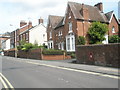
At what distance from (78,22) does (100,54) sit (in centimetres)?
1732

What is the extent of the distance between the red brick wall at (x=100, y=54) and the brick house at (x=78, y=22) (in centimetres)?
1321

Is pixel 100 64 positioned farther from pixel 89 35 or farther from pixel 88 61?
pixel 89 35

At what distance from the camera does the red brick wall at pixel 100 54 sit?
15.0 metres

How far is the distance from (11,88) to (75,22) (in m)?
26.7

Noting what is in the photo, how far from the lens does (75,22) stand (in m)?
33.5

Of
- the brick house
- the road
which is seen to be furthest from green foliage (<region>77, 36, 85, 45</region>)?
the road

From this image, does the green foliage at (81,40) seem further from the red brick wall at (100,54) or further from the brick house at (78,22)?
the red brick wall at (100,54)

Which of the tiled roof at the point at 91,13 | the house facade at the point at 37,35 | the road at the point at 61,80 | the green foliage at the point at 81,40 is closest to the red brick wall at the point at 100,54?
the road at the point at 61,80

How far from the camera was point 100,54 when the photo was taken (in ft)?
55.6

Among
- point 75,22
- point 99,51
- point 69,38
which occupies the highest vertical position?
point 75,22

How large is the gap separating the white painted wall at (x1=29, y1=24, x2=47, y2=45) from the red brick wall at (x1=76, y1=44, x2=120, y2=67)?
1480 inches

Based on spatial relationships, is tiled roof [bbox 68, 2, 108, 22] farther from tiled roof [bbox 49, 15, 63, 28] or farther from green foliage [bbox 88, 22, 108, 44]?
tiled roof [bbox 49, 15, 63, 28]

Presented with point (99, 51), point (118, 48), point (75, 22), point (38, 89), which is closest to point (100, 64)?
point (99, 51)

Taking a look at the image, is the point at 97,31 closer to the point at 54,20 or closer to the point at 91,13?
the point at 91,13
